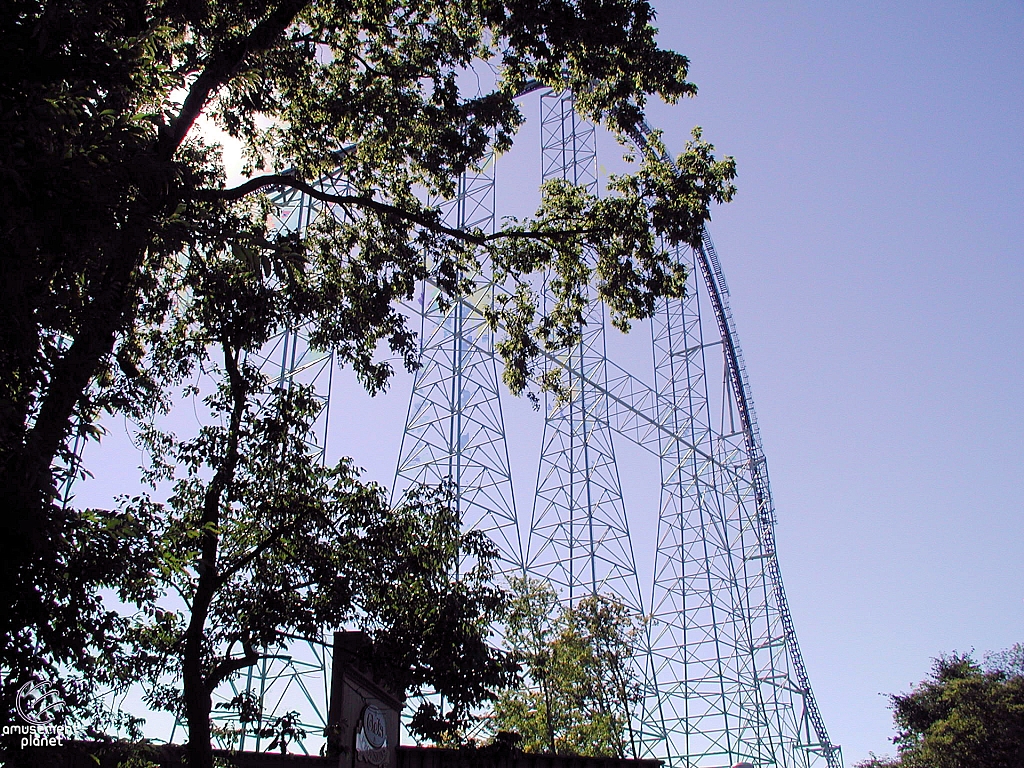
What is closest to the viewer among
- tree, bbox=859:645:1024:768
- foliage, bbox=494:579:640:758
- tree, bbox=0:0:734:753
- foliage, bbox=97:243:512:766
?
tree, bbox=0:0:734:753

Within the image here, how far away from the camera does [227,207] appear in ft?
24.8

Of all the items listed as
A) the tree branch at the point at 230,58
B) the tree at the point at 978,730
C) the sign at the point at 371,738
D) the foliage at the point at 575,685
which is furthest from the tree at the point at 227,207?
the tree at the point at 978,730

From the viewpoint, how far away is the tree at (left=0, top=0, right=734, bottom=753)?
359 centimetres

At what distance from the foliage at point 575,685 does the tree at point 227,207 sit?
718 cm

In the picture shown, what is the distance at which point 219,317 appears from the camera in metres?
6.73

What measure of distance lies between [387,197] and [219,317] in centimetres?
346

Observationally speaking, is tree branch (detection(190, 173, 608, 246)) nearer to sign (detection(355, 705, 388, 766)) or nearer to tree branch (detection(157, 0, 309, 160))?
tree branch (detection(157, 0, 309, 160))

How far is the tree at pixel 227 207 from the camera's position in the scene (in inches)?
141

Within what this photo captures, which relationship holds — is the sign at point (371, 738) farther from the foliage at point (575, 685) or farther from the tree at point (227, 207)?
the foliage at point (575, 685)

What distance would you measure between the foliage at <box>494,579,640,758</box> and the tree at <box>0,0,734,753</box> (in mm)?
7176

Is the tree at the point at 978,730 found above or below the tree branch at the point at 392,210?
below

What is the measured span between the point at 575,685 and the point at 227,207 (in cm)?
1093

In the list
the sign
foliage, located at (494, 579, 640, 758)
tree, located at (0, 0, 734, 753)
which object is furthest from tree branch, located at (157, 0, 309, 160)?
foliage, located at (494, 579, 640, 758)

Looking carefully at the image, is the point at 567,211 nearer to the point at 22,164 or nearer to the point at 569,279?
the point at 569,279
